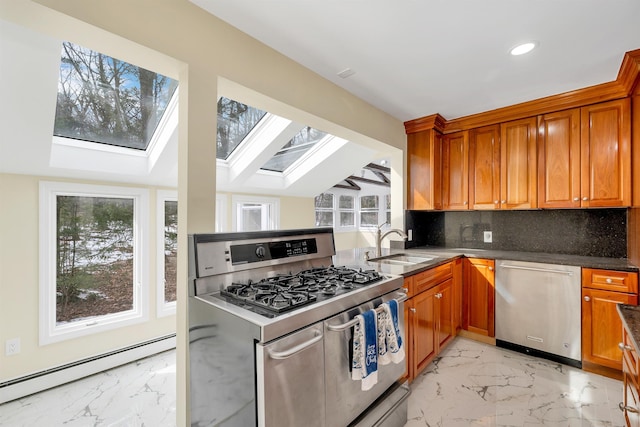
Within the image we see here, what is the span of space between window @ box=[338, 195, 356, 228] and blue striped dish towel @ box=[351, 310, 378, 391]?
5.55 meters

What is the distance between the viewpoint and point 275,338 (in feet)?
3.56

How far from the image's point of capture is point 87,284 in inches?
106

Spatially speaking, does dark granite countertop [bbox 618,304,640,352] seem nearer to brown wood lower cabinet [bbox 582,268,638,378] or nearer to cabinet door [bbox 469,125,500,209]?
brown wood lower cabinet [bbox 582,268,638,378]

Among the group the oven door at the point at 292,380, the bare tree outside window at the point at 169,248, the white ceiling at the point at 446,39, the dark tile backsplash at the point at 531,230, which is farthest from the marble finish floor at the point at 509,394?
the bare tree outside window at the point at 169,248

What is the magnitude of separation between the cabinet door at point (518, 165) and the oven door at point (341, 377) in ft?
7.09

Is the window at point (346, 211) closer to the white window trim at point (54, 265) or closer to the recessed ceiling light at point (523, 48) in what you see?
the white window trim at point (54, 265)

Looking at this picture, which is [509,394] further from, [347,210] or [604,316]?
[347,210]

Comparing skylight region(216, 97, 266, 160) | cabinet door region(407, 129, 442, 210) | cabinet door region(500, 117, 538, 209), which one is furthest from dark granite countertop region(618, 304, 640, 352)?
skylight region(216, 97, 266, 160)

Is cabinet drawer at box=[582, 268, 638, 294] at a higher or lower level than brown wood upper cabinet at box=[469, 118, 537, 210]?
lower

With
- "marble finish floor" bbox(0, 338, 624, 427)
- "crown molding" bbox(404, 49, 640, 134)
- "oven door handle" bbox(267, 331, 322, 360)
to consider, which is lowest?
"marble finish floor" bbox(0, 338, 624, 427)

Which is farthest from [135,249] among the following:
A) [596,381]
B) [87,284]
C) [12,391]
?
[596,381]

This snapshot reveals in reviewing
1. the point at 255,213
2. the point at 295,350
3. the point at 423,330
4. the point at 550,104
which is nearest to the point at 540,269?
the point at 423,330

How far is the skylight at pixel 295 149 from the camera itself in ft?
11.3

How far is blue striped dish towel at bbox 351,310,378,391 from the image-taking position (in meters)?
1.40
